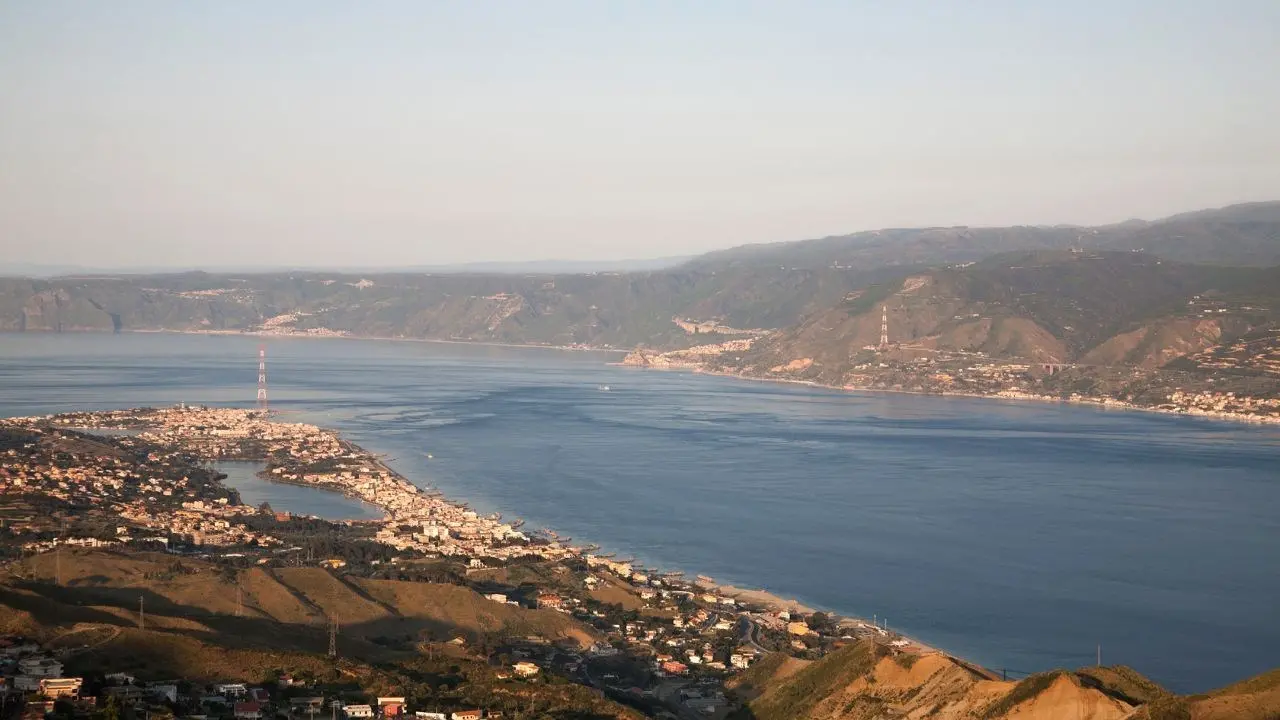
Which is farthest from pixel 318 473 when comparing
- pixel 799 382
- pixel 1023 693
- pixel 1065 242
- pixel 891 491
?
pixel 1065 242

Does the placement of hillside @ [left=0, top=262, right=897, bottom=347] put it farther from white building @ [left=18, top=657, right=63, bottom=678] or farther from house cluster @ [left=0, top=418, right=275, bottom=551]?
white building @ [left=18, top=657, right=63, bottom=678]

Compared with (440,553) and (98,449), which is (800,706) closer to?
(440,553)

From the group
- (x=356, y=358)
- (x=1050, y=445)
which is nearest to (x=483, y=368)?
(x=356, y=358)

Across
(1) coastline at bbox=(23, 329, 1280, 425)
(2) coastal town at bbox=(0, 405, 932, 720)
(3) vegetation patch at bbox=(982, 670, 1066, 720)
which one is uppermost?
(3) vegetation patch at bbox=(982, 670, 1066, 720)

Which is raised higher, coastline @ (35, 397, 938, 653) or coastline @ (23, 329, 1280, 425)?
coastline @ (35, 397, 938, 653)

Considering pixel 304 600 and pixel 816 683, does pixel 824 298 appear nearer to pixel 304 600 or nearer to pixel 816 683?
pixel 304 600

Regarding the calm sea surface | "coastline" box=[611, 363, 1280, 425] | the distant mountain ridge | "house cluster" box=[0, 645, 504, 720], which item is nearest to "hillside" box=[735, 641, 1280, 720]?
"house cluster" box=[0, 645, 504, 720]

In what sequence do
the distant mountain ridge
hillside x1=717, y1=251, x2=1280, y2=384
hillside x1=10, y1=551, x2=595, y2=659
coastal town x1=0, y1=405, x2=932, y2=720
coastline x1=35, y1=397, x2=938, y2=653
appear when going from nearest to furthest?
coastal town x1=0, y1=405, x2=932, y2=720
hillside x1=10, y1=551, x2=595, y2=659
coastline x1=35, y1=397, x2=938, y2=653
hillside x1=717, y1=251, x2=1280, y2=384
the distant mountain ridge
